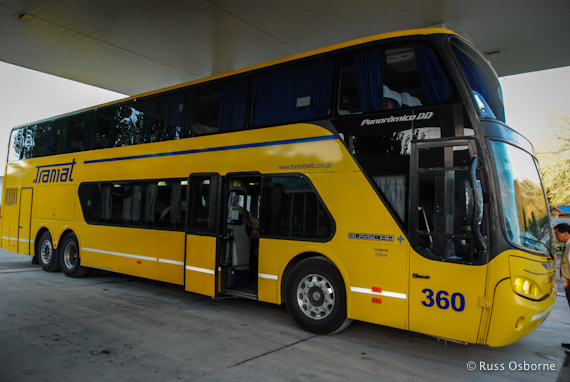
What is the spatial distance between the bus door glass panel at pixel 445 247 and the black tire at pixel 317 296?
1.08 metres

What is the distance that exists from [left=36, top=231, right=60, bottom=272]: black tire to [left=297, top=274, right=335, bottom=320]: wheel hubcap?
817cm

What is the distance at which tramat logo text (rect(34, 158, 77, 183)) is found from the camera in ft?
36.3

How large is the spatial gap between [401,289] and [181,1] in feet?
31.2

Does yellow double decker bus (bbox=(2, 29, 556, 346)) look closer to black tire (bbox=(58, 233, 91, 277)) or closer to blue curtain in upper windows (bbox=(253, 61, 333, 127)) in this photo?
blue curtain in upper windows (bbox=(253, 61, 333, 127))

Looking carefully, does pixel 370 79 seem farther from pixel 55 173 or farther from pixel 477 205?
pixel 55 173

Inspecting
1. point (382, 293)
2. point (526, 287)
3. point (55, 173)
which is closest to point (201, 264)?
point (382, 293)

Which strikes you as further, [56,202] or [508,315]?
[56,202]

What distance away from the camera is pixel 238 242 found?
25.5 feet

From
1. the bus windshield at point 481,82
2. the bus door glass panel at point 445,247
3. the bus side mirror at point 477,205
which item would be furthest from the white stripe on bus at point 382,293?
the bus windshield at point 481,82

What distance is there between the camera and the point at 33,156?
1252cm

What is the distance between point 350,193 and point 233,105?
3.03 m

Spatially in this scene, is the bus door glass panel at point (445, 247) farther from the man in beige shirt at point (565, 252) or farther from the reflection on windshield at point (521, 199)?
the man in beige shirt at point (565, 252)

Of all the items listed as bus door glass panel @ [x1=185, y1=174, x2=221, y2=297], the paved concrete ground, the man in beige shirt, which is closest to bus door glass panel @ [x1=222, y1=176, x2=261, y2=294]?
bus door glass panel @ [x1=185, y1=174, x2=221, y2=297]

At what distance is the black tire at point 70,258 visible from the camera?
10686 mm
